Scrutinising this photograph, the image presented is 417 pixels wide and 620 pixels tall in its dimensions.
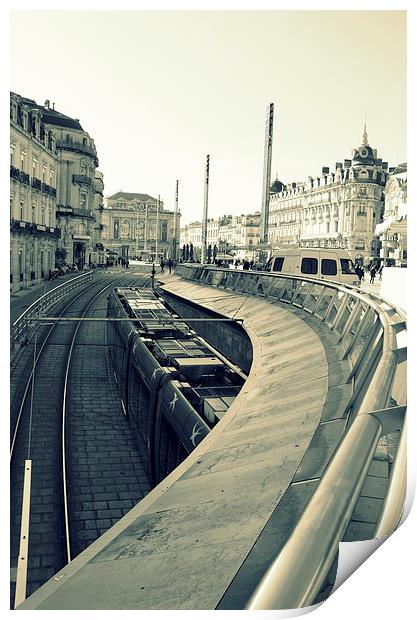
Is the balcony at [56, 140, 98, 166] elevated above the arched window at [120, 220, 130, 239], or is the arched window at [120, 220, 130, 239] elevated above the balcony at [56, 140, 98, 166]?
the balcony at [56, 140, 98, 166]

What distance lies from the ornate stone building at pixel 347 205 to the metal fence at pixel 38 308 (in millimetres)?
47938

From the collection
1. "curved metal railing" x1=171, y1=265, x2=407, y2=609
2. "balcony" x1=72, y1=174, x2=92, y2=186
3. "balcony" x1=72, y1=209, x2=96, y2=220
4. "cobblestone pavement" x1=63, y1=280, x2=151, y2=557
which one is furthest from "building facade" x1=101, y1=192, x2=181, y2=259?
"curved metal railing" x1=171, y1=265, x2=407, y2=609

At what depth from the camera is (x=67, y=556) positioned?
7.37 m

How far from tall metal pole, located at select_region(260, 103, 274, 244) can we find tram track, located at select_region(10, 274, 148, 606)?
8.37 meters

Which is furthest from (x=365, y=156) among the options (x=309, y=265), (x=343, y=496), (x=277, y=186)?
(x=343, y=496)

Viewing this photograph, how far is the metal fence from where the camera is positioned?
12.9m

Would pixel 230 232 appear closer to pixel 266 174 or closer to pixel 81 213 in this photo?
pixel 81 213

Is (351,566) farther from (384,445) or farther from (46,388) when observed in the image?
(46,388)

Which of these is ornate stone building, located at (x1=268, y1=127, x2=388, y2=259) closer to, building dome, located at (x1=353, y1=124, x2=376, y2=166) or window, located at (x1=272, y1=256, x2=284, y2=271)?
building dome, located at (x1=353, y1=124, x2=376, y2=166)

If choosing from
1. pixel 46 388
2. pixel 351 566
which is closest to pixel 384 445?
pixel 351 566

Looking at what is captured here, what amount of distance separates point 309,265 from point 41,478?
11.4 meters
